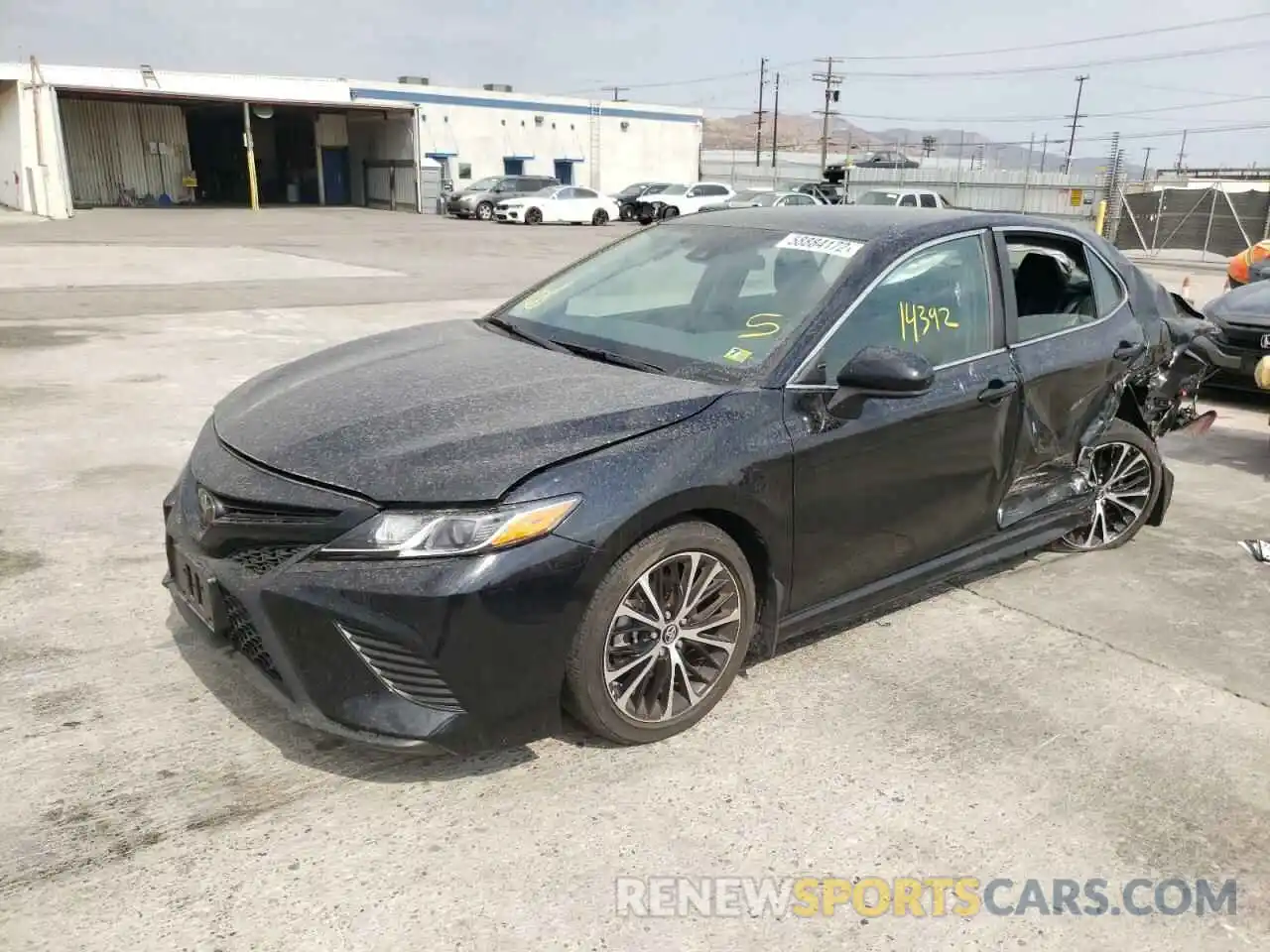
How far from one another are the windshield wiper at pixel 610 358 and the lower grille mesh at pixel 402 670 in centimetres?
132

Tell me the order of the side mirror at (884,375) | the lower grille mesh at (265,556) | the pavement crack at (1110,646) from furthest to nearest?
the pavement crack at (1110,646) < the side mirror at (884,375) < the lower grille mesh at (265,556)

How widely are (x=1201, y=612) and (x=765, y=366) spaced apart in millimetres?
2455

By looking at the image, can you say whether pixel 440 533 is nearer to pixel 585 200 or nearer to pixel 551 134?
pixel 585 200

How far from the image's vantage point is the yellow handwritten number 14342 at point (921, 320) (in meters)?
3.63

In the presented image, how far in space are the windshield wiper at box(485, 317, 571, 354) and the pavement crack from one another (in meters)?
2.15

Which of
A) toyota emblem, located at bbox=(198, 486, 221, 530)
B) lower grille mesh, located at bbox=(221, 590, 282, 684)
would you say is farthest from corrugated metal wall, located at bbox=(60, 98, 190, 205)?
lower grille mesh, located at bbox=(221, 590, 282, 684)

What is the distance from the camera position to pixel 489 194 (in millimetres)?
35812

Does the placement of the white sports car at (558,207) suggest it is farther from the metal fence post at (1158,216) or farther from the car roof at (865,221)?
the car roof at (865,221)

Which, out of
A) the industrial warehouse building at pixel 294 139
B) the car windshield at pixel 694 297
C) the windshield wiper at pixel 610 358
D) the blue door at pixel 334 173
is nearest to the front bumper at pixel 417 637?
the windshield wiper at pixel 610 358

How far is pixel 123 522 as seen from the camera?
4793 millimetres

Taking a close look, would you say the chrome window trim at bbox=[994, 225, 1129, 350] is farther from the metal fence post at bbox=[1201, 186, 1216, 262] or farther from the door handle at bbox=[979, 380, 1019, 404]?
the metal fence post at bbox=[1201, 186, 1216, 262]

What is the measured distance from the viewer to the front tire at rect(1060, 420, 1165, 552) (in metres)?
4.84

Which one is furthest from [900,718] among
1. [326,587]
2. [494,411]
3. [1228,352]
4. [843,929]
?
[1228,352]

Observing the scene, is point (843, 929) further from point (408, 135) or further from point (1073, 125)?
point (1073, 125)
